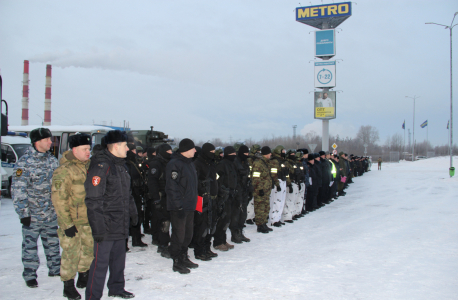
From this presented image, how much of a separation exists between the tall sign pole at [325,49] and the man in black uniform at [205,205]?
26.9 metres

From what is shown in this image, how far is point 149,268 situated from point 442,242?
592cm

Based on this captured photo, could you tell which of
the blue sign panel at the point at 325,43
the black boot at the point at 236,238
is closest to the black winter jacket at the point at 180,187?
the black boot at the point at 236,238

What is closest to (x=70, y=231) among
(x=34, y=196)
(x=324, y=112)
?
(x=34, y=196)

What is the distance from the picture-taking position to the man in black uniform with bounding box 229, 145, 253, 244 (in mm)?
6824

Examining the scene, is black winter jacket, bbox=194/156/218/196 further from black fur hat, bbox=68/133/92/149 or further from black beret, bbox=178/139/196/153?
black fur hat, bbox=68/133/92/149

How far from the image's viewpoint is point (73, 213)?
3.99 metres

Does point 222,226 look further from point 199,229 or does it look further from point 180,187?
point 180,187

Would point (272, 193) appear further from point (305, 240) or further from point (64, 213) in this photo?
point (64, 213)

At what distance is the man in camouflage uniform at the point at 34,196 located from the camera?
430cm

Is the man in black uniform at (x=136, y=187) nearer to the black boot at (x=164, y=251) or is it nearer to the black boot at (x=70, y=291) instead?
the black boot at (x=164, y=251)

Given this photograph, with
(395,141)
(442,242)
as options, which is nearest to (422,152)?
(395,141)

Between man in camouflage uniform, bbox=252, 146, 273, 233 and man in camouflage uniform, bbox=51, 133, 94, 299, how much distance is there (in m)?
4.33

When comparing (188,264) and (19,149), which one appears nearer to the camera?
(188,264)

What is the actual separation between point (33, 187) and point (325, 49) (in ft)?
104
